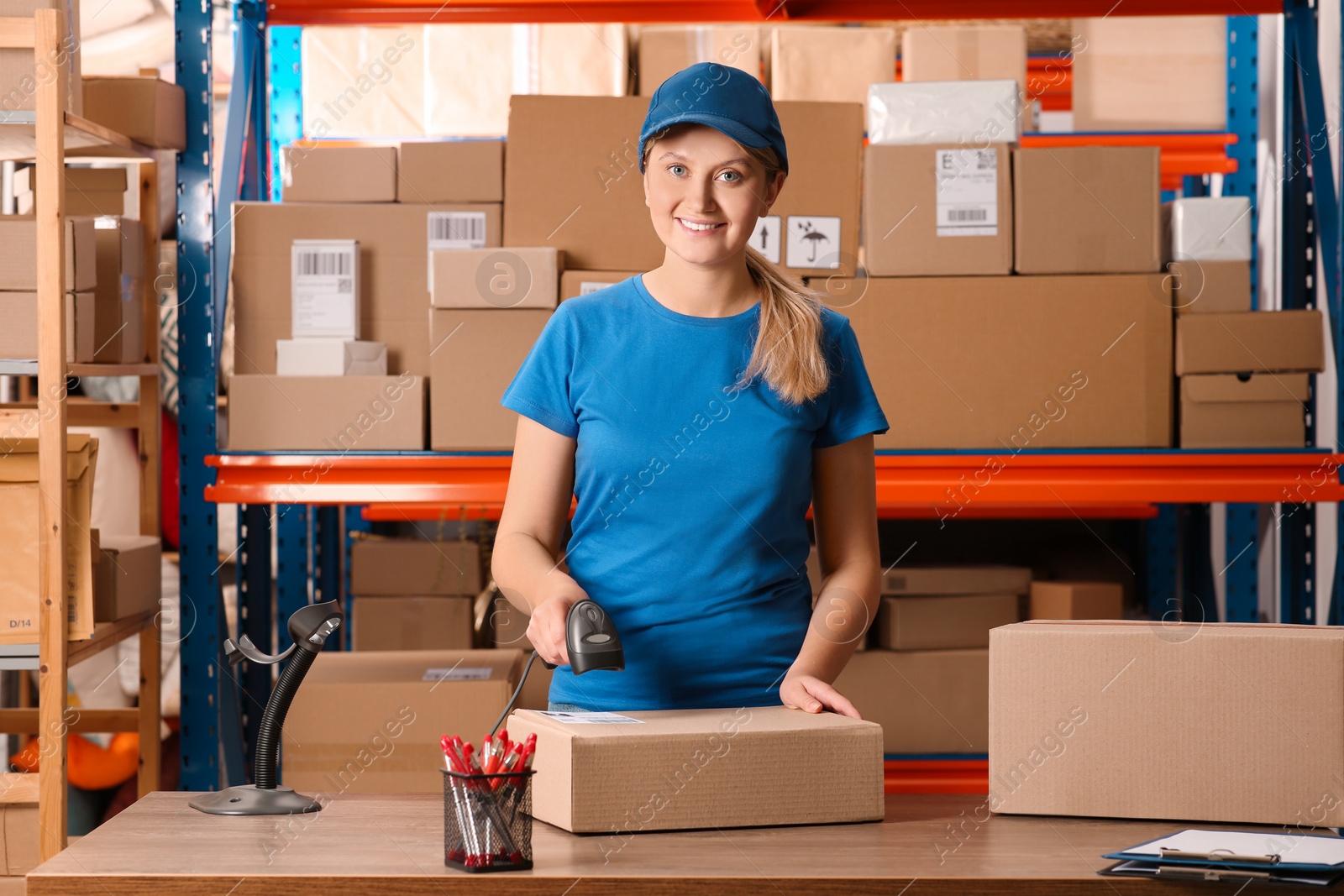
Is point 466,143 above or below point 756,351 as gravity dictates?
above

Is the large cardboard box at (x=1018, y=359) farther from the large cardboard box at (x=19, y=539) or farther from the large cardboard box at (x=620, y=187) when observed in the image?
the large cardboard box at (x=19, y=539)

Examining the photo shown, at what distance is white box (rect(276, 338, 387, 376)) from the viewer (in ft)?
8.07

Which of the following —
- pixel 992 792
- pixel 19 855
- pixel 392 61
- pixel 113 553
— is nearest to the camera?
pixel 992 792

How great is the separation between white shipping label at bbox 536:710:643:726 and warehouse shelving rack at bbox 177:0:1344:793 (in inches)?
48.6

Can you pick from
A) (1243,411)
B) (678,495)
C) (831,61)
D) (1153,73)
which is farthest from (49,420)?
(1153,73)

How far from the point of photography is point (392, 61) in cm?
291

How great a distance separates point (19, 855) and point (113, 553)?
22.4 inches

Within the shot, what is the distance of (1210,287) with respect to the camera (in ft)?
8.02

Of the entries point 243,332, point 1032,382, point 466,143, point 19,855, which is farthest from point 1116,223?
point 19,855

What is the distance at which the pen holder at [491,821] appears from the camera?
1013 millimetres

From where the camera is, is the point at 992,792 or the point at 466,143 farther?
the point at 466,143

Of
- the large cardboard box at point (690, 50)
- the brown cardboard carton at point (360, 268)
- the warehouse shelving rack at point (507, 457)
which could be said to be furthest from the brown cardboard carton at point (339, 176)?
the large cardboard box at point (690, 50)

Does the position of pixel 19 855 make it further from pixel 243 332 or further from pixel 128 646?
pixel 128 646

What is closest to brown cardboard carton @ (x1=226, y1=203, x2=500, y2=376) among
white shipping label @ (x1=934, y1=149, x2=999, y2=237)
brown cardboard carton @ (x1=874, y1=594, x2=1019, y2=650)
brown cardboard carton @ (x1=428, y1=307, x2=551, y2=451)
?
brown cardboard carton @ (x1=428, y1=307, x2=551, y2=451)
